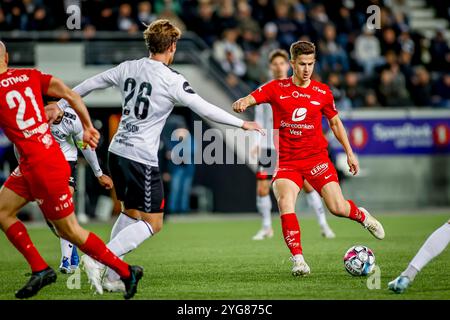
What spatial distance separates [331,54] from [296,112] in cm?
1281

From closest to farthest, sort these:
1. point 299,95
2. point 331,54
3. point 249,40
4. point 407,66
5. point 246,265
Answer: point 299,95 → point 246,265 → point 249,40 → point 331,54 → point 407,66

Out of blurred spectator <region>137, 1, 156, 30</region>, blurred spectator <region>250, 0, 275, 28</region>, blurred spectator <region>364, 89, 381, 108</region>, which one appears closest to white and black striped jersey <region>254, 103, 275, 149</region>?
blurred spectator <region>137, 1, 156, 30</region>

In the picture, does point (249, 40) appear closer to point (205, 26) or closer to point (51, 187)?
point (205, 26)

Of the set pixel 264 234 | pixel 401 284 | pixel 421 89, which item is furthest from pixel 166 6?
pixel 401 284

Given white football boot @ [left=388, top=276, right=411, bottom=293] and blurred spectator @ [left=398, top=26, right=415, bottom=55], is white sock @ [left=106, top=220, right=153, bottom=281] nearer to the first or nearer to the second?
white football boot @ [left=388, top=276, right=411, bottom=293]

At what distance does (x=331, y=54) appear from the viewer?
22.7 m

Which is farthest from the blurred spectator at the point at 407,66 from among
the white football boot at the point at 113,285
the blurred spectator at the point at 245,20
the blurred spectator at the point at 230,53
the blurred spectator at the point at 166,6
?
the white football boot at the point at 113,285

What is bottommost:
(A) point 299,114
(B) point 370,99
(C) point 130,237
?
(C) point 130,237

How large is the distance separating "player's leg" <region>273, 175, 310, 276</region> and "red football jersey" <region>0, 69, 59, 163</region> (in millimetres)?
2971

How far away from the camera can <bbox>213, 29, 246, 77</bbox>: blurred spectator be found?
21.4 m

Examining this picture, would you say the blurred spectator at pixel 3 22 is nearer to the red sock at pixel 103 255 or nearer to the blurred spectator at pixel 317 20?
the blurred spectator at pixel 317 20

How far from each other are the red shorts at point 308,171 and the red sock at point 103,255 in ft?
9.35

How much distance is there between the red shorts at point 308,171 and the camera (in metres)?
10.2

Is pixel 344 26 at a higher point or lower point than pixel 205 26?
higher
